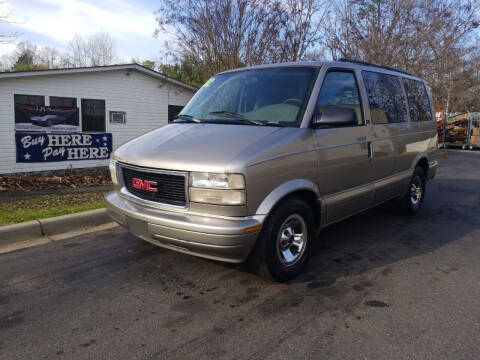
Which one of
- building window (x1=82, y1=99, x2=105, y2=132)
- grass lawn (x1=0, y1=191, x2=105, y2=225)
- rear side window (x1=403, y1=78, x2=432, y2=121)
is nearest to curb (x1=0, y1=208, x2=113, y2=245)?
grass lawn (x1=0, y1=191, x2=105, y2=225)

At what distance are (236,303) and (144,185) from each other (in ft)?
4.29

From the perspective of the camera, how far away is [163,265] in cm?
394

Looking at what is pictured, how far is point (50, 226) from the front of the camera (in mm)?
4957

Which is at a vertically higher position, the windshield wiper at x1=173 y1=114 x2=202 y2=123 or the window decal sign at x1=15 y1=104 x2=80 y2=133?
the window decal sign at x1=15 y1=104 x2=80 y2=133

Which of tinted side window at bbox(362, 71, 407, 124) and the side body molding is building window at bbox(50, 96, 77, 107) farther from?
the side body molding

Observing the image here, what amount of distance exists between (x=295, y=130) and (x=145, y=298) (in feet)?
6.56

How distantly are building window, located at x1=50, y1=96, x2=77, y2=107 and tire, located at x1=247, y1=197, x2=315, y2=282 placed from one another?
1050 centimetres

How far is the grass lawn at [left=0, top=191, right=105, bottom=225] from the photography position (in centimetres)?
524

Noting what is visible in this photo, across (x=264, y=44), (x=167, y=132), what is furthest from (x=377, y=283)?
(x=264, y=44)

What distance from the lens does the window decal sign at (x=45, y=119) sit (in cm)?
1093

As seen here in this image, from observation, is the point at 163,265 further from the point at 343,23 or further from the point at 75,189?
the point at 343,23

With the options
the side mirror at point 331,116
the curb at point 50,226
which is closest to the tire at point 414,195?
the side mirror at point 331,116

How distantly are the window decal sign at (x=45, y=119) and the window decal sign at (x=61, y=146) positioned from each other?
18 cm

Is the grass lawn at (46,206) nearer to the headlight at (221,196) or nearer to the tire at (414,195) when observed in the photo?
the headlight at (221,196)
